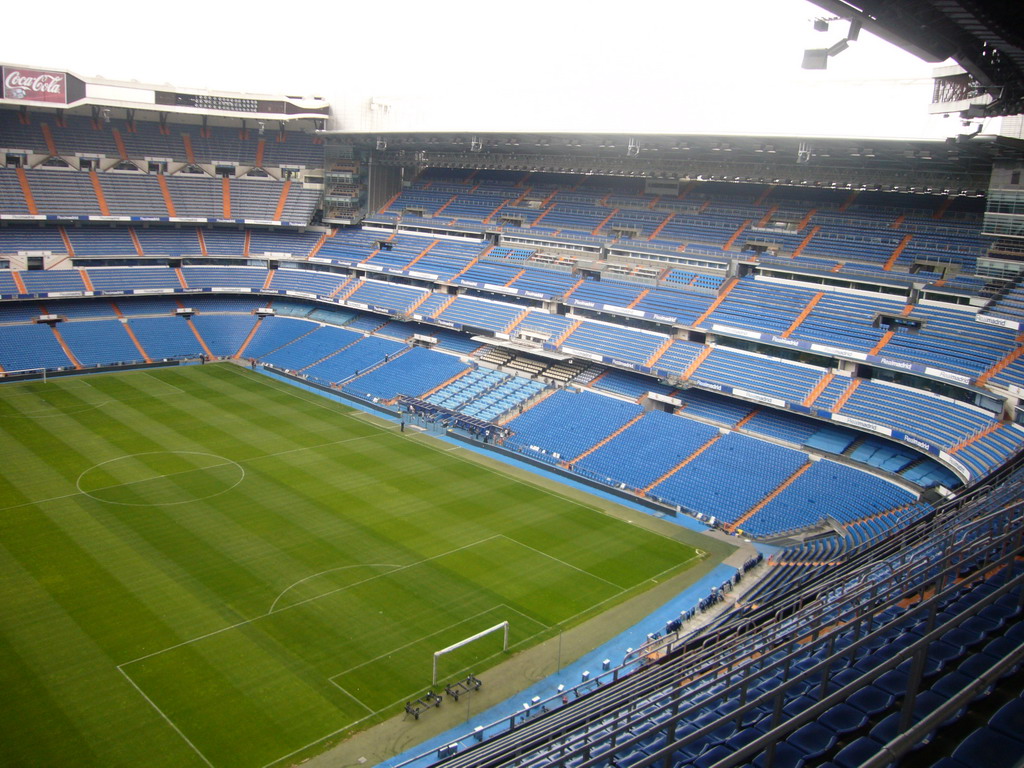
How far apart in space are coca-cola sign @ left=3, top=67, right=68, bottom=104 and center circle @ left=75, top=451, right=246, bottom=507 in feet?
86.5

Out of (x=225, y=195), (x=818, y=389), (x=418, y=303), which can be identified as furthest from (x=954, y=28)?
(x=225, y=195)

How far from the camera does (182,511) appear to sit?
26.9m

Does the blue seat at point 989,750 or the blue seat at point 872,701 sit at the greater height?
the blue seat at point 989,750

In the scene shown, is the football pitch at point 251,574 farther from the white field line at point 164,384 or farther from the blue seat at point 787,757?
the blue seat at point 787,757

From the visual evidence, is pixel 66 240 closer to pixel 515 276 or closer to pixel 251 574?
pixel 515 276

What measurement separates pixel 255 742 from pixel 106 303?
130 ft

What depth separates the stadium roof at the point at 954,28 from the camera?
11555mm

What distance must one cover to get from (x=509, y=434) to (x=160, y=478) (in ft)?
48.8

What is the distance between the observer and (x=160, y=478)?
2978 cm

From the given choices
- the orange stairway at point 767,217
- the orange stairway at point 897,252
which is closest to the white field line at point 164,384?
the orange stairway at point 767,217

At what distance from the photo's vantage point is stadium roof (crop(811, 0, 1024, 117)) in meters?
11.6

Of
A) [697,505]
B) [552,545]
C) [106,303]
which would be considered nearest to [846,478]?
[697,505]

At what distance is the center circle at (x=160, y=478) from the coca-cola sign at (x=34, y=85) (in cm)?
2638

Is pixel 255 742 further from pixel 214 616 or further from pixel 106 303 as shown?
pixel 106 303
